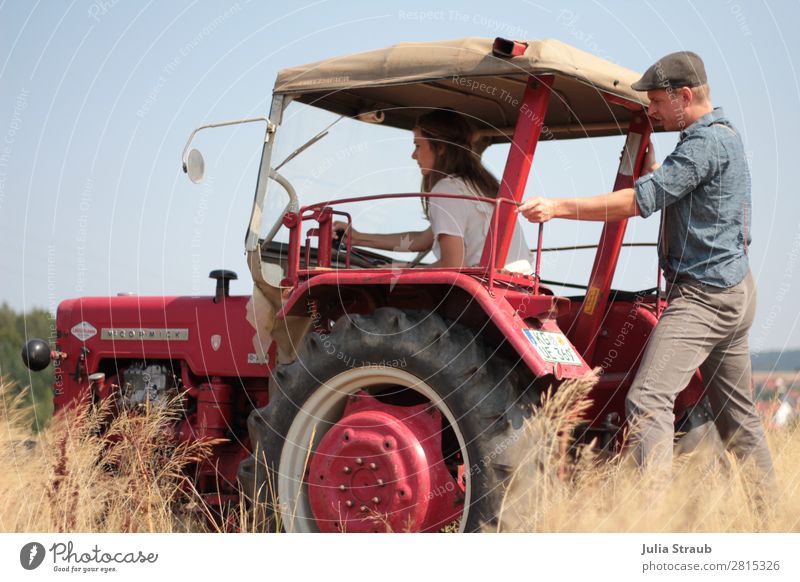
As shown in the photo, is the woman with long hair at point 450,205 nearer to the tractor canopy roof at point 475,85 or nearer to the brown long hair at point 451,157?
the brown long hair at point 451,157

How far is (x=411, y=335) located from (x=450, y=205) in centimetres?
76

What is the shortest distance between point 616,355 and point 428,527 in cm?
151

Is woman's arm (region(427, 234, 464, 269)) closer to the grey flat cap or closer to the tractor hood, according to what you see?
the grey flat cap

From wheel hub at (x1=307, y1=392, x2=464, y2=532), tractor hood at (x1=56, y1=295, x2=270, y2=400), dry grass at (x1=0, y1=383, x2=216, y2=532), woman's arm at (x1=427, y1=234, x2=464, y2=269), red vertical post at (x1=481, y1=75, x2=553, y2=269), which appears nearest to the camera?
wheel hub at (x1=307, y1=392, x2=464, y2=532)

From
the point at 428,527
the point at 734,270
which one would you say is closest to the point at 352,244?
the point at 428,527

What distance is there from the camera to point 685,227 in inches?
→ 171

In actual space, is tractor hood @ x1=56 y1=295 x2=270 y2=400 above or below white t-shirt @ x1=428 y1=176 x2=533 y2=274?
below

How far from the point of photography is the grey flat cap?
14.0 ft

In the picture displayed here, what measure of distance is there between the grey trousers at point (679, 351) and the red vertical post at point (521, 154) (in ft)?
2.57

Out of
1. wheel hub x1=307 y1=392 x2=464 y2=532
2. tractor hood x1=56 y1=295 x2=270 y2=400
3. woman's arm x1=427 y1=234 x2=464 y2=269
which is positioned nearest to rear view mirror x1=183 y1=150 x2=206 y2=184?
tractor hood x1=56 y1=295 x2=270 y2=400

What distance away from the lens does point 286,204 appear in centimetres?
529

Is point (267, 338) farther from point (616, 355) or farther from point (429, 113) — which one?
point (616, 355)

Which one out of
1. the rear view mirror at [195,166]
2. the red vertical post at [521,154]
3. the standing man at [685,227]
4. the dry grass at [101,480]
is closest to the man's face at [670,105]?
the standing man at [685,227]

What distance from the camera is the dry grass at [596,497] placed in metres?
3.98
